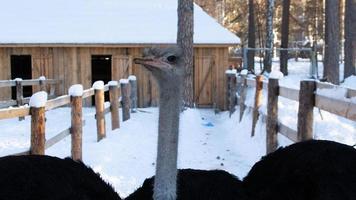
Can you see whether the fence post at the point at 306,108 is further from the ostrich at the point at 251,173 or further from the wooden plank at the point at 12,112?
the wooden plank at the point at 12,112

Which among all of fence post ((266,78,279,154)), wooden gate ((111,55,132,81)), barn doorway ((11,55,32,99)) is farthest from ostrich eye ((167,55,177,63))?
barn doorway ((11,55,32,99))

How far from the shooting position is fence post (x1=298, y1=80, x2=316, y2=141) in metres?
6.28

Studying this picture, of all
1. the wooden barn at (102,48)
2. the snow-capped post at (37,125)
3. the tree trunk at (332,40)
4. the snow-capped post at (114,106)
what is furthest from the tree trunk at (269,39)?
the snow-capped post at (37,125)

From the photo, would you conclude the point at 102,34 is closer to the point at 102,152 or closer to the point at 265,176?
the point at 102,152

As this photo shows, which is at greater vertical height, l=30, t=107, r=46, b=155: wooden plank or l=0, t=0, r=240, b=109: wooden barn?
l=0, t=0, r=240, b=109: wooden barn

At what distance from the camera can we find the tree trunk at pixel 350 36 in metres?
20.4

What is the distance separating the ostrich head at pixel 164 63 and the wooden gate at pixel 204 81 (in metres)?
15.4

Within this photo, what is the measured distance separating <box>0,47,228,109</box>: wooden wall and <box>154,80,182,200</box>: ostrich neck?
599 inches

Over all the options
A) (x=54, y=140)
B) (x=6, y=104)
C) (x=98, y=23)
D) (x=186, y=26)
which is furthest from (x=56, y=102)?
(x=98, y=23)

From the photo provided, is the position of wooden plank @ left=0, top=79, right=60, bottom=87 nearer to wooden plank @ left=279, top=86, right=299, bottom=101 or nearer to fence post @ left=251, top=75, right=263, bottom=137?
fence post @ left=251, top=75, right=263, bottom=137

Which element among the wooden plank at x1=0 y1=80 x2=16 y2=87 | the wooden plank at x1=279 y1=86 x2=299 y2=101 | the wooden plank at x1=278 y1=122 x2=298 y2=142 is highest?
the wooden plank at x1=279 y1=86 x2=299 y2=101

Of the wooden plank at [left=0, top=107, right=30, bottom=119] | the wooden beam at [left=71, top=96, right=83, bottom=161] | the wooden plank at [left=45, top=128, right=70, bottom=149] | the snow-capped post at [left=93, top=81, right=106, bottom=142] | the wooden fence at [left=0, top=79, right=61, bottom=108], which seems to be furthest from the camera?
the wooden fence at [left=0, top=79, right=61, bottom=108]

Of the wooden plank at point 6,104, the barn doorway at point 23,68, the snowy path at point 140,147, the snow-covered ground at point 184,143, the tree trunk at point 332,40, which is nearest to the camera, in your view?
the snowy path at point 140,147

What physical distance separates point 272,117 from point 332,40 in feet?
34.8
